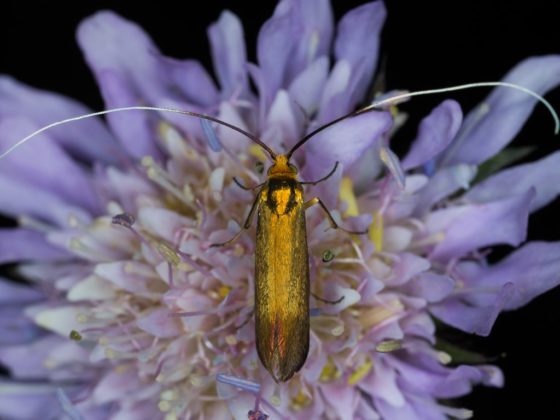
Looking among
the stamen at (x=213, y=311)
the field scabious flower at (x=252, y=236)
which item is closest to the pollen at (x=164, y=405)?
the field scabious flower at (x=252, y=236)

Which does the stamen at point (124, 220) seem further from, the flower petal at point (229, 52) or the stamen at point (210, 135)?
the flower petal at point (229, 52)

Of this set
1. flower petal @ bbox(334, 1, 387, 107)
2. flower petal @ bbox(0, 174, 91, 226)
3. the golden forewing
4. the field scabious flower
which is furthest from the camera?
flower petal @ bbox(0, 174, 91, 226)

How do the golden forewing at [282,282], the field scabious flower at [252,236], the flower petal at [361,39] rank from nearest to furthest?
the golden forewing at [282,282]
the field scabious flower at [252,236]
the flower petal at [361,39]

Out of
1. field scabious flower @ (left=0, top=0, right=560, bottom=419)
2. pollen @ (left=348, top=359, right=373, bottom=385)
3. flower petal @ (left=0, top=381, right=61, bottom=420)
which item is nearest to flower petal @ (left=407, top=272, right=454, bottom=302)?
field scabious flower @ (left=0, top=0, right=560, bottom=419)

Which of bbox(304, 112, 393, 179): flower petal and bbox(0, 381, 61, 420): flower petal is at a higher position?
bbox(304, 112, 393, 179): flower petal

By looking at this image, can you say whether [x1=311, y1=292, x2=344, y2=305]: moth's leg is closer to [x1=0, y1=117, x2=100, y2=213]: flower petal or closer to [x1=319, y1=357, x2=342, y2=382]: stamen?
[x1=319, y1=357, x2=342, y2=382]: stamen

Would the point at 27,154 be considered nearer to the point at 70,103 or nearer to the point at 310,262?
the point at 70,103

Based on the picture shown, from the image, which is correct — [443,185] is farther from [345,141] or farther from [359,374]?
[359,374]
